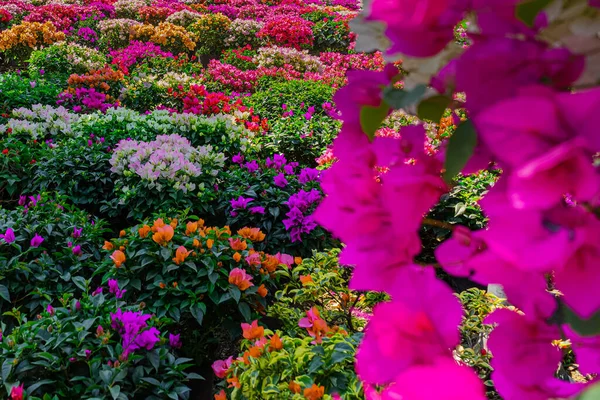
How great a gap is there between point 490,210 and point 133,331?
1.83 m

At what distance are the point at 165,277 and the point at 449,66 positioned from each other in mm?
2179

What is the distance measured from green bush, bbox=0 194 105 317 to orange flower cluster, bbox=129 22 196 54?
6.83m

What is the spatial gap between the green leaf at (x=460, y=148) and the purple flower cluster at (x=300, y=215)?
8.74 ft

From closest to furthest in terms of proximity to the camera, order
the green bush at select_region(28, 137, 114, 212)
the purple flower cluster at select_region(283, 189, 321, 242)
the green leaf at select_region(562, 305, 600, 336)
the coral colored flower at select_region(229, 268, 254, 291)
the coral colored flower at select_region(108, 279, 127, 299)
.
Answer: the green leaf at select_region(562, 305, 600, 336) < the coral colored flower at select_region(108, 279, 127, 299) < the coral colored flower at select_region(229, 268, 254, 291) < the purple flower cluster at select_region(283, 189, 321, 242) < the green bush at select_region(28, 137, 114, 212)

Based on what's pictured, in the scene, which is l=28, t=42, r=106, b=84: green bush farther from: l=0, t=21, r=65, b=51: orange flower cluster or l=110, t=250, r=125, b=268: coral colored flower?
l=110, t=250, r=125, b=268: coral colored flower

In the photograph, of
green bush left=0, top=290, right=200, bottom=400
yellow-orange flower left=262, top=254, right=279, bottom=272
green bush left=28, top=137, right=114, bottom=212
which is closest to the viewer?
green bush left=0, top=290, right=200, bottom=400

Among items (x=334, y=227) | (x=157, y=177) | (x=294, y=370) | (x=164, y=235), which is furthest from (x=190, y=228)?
(x=334, y=227)

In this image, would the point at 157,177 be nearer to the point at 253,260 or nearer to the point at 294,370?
the point at 253,260

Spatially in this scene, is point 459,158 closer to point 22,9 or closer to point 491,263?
point 491,263

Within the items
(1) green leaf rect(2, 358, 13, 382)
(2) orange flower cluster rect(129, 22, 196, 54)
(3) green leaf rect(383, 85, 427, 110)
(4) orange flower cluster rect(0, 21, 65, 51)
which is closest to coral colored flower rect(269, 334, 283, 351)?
(1) green leaf rect(2, 358, 13, 382)

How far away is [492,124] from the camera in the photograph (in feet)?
0.97

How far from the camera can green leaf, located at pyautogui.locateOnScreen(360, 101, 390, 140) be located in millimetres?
→ 426

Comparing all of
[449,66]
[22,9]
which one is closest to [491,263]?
[449,66]

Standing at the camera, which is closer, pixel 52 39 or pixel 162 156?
pixel 162 156
